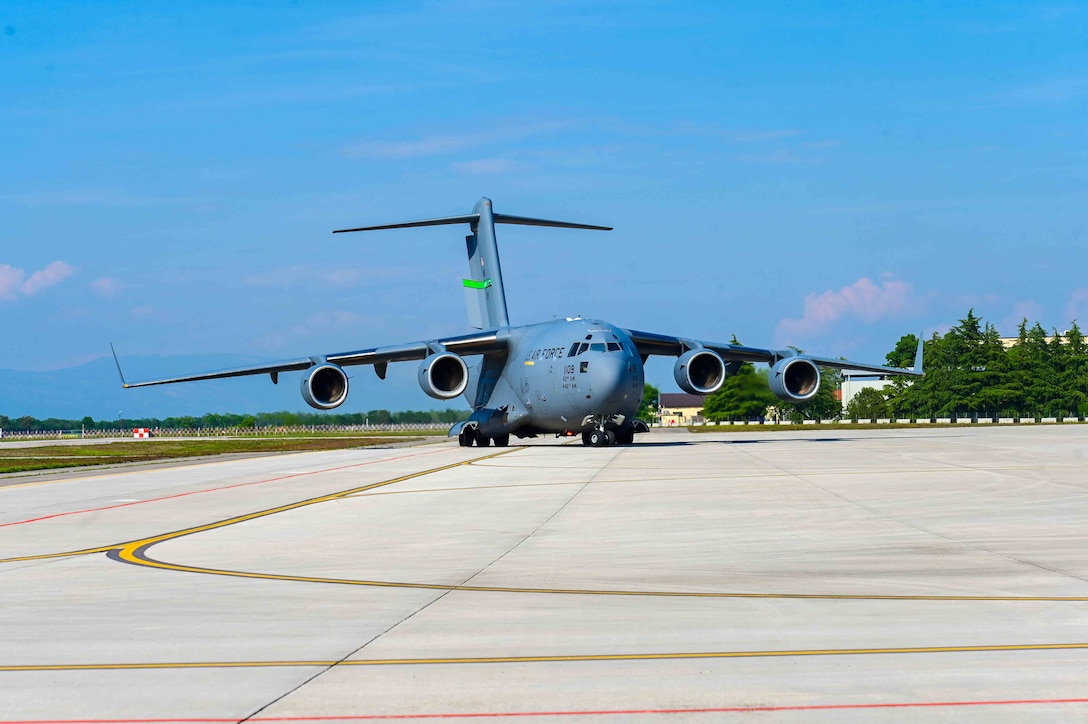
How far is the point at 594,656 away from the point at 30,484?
67.6 feet

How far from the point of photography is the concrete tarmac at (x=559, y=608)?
548 cm

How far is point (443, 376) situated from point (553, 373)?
4.16 metres

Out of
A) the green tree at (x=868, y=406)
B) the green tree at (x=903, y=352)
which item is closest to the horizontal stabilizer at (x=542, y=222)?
the green tree at (x=868, y=406)

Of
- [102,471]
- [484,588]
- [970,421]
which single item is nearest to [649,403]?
[970,421]

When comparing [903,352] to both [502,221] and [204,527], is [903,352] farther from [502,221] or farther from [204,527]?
[204,527]

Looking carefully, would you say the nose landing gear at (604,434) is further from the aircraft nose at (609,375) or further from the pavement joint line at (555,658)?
the pavement joint line at (555,658)

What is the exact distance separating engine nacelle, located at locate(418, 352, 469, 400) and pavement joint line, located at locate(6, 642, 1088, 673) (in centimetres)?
3064

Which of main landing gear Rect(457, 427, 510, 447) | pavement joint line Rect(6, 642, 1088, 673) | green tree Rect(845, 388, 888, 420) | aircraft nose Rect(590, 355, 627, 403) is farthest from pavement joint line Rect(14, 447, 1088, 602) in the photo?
green tree Rect(845, 388, 888, 420)

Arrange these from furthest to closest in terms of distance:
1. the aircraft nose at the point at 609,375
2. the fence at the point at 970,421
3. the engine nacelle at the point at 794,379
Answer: the fence at the point at 970,421
the engine nacelle at the point at 794,379
the aircraft nose at the point at 609,375

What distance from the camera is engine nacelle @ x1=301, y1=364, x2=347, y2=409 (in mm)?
37188

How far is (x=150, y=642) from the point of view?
6.95 m

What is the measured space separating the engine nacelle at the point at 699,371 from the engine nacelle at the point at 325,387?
416 inches

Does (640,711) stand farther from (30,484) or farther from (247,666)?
(30,484)

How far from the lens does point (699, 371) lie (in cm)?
3709
